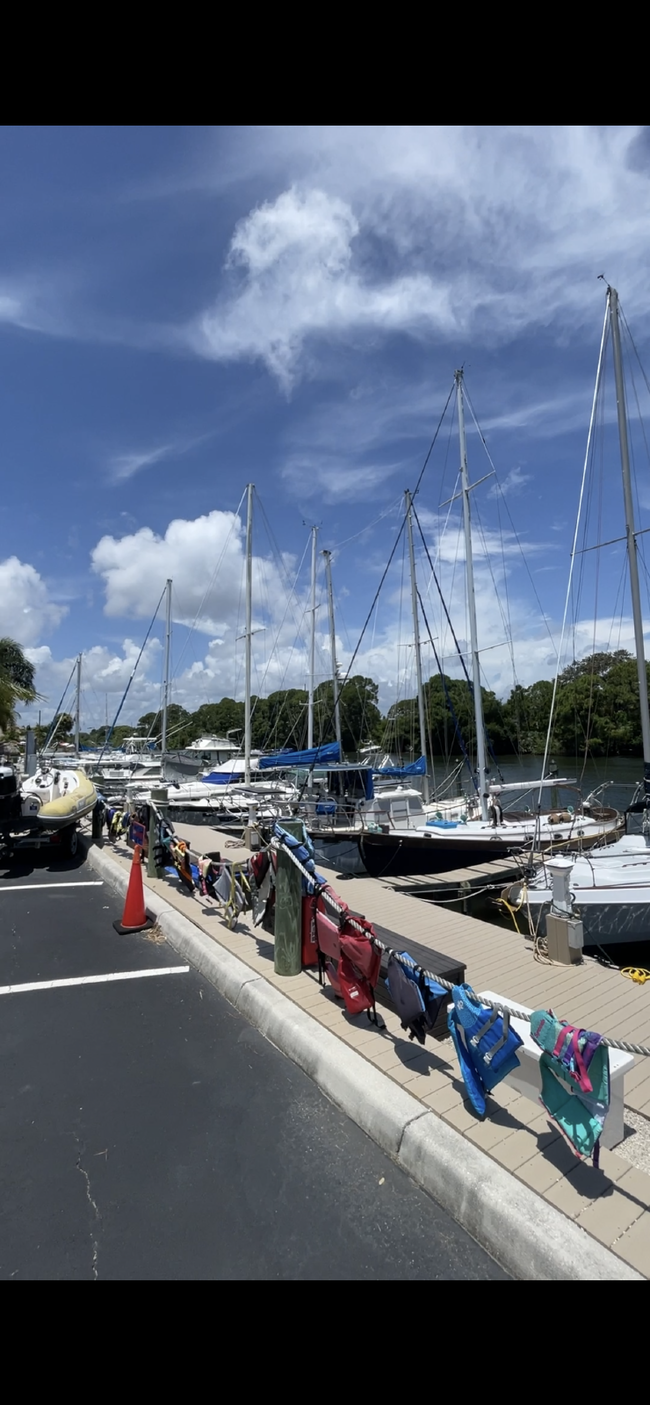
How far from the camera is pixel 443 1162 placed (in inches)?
113

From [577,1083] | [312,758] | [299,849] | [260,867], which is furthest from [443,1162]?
[312,758]

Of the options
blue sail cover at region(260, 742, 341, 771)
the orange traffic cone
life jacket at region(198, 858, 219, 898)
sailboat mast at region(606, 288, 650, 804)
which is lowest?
the orange traffic cone

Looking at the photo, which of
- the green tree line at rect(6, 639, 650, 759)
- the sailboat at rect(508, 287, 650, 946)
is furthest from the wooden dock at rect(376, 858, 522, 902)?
the green tree line at rect(6, 639, 650, 759)

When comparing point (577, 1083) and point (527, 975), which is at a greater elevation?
point (577, 1083)

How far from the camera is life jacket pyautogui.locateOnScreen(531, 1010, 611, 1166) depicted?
9.10 ft

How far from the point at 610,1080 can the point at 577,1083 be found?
0.27 meters

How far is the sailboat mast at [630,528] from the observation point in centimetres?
1177

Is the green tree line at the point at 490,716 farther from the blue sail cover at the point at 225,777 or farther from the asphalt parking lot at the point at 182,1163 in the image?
the asphalt parking lot at the point at 182,1163

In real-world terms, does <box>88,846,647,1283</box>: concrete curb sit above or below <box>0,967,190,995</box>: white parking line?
above

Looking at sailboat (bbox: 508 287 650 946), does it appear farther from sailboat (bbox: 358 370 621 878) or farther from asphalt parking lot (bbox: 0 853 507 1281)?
asphalt parking lot (bbox: 0 853 507 1281)

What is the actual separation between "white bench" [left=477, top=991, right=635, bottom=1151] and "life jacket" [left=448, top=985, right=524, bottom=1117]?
0.14m

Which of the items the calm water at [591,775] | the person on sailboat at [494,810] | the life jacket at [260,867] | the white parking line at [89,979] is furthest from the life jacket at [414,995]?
the calm water at [591,775]

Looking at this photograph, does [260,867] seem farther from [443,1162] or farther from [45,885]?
[45,885]
